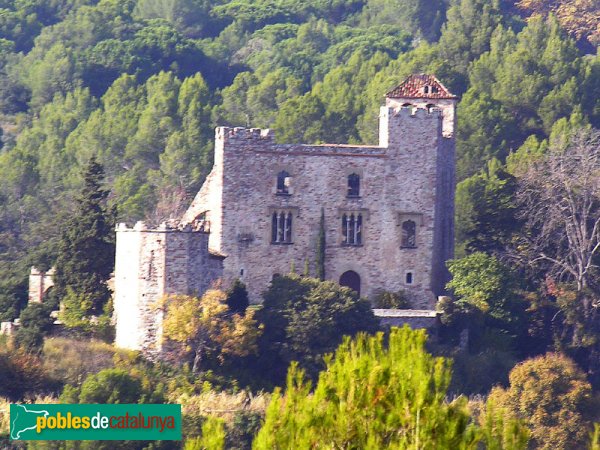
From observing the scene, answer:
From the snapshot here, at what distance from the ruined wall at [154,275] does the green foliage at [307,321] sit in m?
2.77

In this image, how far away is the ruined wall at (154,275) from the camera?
6162 cm

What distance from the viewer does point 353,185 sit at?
6731 cm

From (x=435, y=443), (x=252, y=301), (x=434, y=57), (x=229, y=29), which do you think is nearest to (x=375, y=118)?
(x=434, y=57)

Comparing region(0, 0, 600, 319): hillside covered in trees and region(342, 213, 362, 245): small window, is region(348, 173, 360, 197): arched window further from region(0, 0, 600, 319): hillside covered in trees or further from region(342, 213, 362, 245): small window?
region(0, 0, 600, 319): hillside covered in trees

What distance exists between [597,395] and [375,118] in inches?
799

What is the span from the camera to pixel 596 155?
7494 cm

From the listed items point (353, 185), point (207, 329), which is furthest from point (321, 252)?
point (207, 329)

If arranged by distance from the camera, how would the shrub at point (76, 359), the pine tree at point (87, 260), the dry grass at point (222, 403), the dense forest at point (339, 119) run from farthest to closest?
the dense forest at point (339, 119), the pine tree at point (87, 260), the shrub at point (76, 359), the dry grass at point (222, 403)

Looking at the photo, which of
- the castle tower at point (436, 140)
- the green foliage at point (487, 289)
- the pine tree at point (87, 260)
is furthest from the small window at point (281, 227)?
the green foliage at point (487, 289)

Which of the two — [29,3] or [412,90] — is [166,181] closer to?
[412,90]

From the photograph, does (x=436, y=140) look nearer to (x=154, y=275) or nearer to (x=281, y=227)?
(x=281, y=227)

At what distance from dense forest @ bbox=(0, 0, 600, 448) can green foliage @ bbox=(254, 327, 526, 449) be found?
478mm

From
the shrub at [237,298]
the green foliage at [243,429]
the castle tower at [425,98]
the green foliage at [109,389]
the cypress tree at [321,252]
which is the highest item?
the castle tower at [425,98]

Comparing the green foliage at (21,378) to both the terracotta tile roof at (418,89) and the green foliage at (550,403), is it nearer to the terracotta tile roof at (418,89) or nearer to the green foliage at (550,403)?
the green foliage at (550,403)
